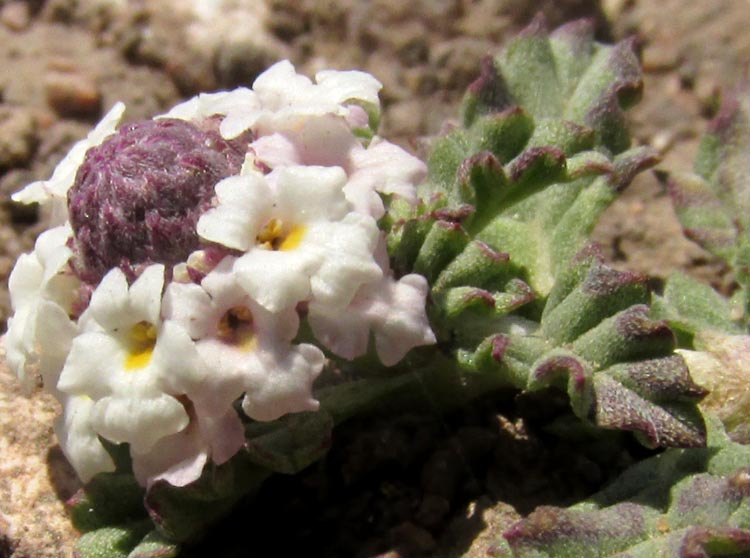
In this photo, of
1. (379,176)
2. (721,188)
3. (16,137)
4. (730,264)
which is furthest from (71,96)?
(730,264)

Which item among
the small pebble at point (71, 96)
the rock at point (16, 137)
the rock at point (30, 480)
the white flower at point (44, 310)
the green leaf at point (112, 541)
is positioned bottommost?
the rock at point (30, 480)

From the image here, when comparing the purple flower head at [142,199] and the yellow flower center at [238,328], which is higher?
the purple flower head at [142,199]

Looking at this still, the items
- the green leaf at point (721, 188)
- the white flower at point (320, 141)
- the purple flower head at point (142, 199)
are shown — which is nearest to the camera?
the purple flower head at point (142, 199)

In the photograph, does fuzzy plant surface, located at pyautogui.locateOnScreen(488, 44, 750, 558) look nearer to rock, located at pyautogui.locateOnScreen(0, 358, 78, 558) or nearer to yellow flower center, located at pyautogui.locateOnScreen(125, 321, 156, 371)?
yellow flower center, located at pyautogui.locateOnScreen(125, 321, 156, 371)

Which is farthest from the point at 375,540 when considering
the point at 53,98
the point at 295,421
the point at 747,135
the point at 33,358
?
the point at 53,98

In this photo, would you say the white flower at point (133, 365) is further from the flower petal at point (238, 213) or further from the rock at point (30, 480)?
the rock at point (30, 480)

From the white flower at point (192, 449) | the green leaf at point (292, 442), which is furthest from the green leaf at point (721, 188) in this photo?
the white flower at point (192, 449)

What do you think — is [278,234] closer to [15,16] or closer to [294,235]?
[294,235]
